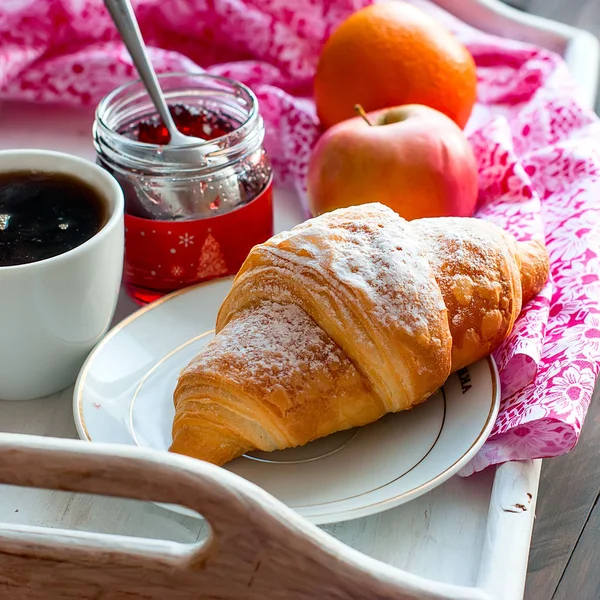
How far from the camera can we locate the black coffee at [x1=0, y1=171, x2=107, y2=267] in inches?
28.3

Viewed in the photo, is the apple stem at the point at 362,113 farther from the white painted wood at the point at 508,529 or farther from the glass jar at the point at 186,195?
the white painted wood at the point at 508,529

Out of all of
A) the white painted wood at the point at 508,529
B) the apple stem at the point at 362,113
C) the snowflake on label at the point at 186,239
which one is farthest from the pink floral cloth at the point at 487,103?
the snowflake on label at the point at 186,239

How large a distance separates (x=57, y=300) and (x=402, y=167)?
0.37m

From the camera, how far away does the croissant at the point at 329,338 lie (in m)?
0.64

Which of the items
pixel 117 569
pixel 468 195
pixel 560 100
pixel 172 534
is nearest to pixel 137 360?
pixel 172 534

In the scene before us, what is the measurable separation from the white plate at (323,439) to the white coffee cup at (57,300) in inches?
1.2

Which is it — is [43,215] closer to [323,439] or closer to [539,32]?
[323,439]

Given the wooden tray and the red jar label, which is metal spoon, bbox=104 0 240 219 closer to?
the red jar label

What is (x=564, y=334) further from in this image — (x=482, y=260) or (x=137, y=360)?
(x=137, y=360)

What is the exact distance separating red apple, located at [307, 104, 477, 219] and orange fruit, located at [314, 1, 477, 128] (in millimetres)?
90

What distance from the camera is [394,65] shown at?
1.00 m

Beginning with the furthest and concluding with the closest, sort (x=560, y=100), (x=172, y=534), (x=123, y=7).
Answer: (x=560, y=100) → (x=123, y=7) → (x=172, y=534)

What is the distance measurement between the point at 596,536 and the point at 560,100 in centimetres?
53

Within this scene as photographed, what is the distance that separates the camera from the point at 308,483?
0.64 metres
